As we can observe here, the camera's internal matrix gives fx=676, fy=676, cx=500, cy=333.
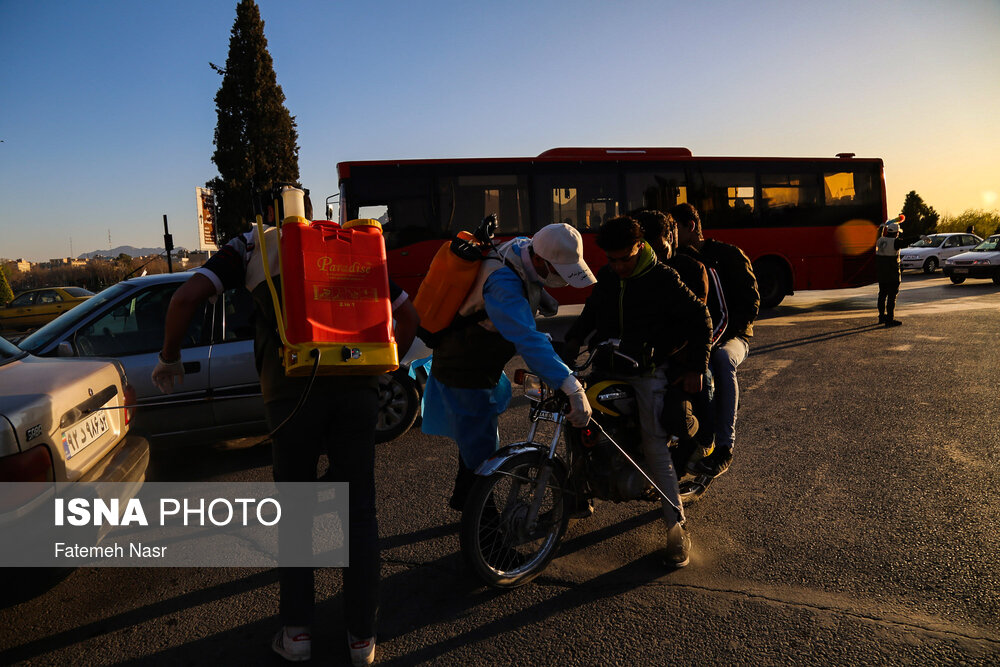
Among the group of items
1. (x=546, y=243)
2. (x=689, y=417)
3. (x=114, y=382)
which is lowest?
(x=689, y=417)

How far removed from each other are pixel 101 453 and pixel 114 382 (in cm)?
44

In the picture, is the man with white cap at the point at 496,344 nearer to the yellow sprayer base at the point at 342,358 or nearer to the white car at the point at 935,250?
the yellow sprayer base at the point at 342,358

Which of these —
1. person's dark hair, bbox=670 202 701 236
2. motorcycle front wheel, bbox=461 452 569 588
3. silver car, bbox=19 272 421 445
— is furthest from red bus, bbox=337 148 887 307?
motorcycle front wheel, bbox=461 452 569 588

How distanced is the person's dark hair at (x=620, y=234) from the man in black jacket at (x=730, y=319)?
1205 mm

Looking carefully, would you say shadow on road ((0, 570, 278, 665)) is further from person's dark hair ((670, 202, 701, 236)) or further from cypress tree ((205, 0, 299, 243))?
cypress tree ((205, 0, 299, 243))

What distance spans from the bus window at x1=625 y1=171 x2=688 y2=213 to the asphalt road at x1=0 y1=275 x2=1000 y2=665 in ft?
31.1

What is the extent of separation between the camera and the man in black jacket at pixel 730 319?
4.05 meters

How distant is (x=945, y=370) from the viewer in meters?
7.89

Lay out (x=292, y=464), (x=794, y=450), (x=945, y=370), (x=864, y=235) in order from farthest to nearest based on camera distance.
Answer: (x=864, y=235) < (x=945, y=370) < (x=794, y=450) < (x=292, y=464)

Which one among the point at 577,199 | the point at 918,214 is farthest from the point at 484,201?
the point at 918,214

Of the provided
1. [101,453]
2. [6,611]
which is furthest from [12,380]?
[6,611]

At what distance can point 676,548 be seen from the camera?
11.2 feet

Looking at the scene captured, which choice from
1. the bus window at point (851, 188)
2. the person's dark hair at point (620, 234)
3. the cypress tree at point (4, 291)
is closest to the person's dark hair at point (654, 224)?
the person's dark hair at point (620, 234)

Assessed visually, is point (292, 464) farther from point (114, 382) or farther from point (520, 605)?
point (114, 382)
